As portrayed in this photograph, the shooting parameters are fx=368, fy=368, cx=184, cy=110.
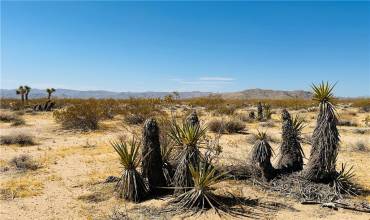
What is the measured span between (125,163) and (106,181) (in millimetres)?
1966

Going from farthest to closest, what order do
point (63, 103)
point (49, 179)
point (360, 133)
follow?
point (63, 103) < point (360, 133) < point (49, 179)

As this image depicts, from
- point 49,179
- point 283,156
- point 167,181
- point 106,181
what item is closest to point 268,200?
point 283,156

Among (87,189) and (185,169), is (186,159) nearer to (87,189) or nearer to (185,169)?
(185,169)

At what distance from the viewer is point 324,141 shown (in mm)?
8984

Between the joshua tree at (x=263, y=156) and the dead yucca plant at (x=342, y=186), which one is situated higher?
the joshua tree at (x=263, y=156)

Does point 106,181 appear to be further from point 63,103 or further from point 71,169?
point 63,103

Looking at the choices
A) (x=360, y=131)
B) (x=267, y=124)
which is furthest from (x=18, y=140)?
(x=360, y=131)

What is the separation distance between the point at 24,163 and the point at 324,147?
9.35 meters

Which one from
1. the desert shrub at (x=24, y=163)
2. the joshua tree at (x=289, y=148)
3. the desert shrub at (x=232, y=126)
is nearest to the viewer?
the joshua tree at (x=289, y=148)

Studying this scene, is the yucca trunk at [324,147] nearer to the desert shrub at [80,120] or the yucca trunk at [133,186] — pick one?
the yucca trunk at [133,186]

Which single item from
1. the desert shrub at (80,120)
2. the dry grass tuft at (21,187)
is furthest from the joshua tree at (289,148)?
the desert shrub at (80,120)

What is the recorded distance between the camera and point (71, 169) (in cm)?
1212

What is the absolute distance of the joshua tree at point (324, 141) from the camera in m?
8.98

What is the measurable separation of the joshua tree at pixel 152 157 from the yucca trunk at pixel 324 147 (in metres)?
3.71
